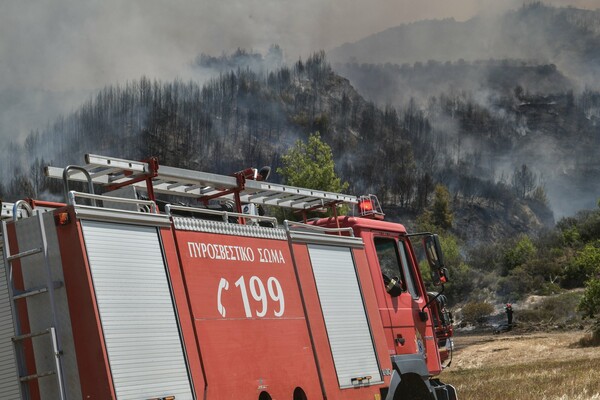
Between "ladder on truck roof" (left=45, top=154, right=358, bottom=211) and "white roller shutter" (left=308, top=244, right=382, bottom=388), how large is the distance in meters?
0.93

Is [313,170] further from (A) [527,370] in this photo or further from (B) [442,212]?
(B) [442,212]

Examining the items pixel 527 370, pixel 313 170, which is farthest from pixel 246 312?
pixel 313 170

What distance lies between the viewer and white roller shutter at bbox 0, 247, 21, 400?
7.61 metres

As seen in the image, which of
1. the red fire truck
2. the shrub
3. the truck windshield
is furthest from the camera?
the shrub

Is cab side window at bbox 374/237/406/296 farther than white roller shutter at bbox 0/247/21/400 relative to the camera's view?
Yes

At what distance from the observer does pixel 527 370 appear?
2328 centimetres

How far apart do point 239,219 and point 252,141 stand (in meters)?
90.1

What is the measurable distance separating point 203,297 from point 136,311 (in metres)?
0.98

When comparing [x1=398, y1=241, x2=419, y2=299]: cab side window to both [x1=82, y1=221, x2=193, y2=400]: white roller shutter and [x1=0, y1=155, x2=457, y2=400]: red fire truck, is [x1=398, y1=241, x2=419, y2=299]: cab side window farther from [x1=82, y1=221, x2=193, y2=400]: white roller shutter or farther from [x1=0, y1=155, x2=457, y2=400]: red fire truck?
[x1=82, y1=221, x2=193, y2=400]: white roller shutter

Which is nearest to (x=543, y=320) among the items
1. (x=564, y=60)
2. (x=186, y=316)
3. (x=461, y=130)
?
(x=186, y=316)

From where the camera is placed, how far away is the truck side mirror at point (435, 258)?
482 inches

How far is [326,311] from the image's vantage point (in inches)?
427

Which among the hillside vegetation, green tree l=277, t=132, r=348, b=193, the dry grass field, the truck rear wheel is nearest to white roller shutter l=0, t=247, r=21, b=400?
the truck rear wheel

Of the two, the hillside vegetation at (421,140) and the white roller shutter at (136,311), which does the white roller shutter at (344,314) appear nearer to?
the white roller shutter at (136,311)
